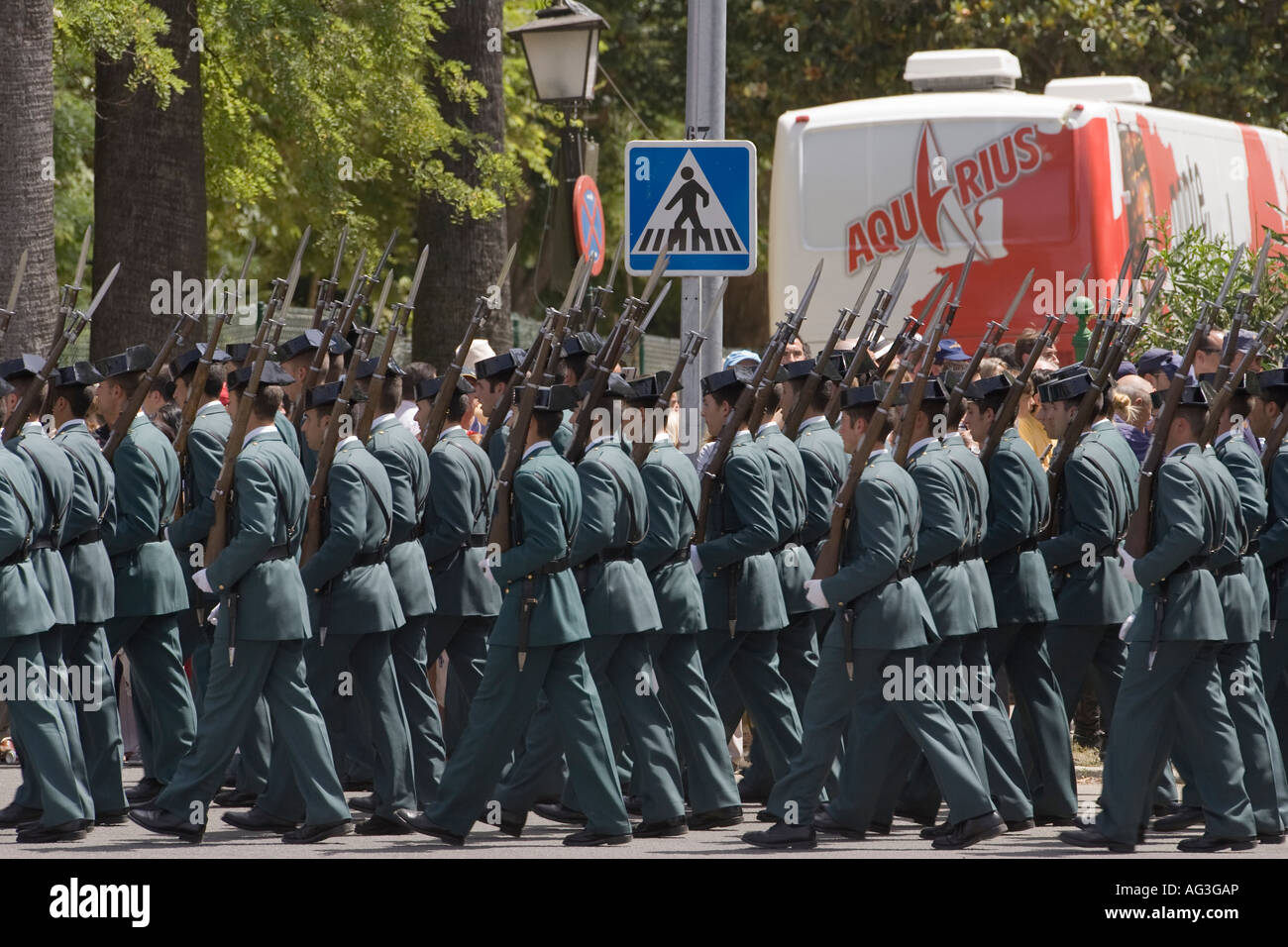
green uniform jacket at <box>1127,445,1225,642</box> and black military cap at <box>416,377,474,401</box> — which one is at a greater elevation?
black military cap at <box>416,377,474,401</box>

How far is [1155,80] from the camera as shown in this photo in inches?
968

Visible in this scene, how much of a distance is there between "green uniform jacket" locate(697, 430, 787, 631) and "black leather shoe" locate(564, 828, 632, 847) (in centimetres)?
121

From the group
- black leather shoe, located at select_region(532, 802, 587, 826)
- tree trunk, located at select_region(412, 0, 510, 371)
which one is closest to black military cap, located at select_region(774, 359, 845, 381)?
black leather shoe, located at select_region(532, 802, 587, 826)

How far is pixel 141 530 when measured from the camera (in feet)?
31.5

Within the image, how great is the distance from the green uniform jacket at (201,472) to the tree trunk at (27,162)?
2.73 meters

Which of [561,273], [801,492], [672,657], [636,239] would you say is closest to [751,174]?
[636,239]

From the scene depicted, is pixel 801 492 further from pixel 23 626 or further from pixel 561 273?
pixel 561 273

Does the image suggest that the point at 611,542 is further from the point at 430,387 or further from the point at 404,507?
the point at 430,387

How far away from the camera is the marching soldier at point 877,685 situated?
8.77 metres

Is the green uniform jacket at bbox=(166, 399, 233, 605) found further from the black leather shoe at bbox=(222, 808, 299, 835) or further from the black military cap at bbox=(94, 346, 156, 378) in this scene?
the black leather shoe at bbox=(222, 808, 299, 835)

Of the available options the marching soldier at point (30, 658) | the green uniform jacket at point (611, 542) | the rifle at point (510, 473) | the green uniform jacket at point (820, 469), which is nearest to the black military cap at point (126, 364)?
the marching soldier at point (30, 658)

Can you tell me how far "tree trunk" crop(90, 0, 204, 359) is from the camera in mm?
14070

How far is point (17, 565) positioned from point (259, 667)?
0.98 metres

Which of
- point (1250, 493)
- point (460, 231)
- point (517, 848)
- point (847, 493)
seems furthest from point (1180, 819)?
point (460, 231)
